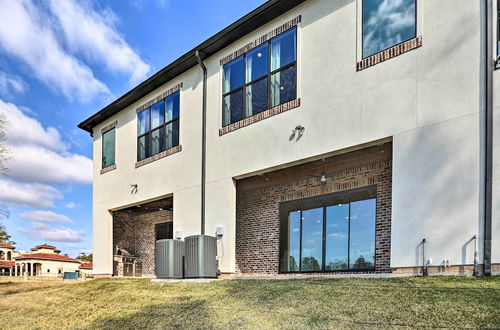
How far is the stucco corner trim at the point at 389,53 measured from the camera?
315 inches

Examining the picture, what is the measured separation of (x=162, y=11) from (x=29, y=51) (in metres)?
12.2

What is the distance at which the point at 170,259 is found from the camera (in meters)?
11.5

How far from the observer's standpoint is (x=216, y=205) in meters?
11.9

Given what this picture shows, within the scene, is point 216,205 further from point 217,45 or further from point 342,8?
point 342,8

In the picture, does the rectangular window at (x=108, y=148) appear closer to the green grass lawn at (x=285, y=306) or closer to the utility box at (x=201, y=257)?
the utility box at (x=201, y=257)

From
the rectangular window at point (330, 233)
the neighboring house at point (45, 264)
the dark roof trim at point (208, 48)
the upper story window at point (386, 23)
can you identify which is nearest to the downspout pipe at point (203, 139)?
the dark roof trim at point (208, 48)

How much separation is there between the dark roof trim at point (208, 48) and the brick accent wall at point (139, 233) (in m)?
4.74

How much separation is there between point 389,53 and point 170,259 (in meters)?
7.96

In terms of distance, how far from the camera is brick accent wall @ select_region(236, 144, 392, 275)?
32.9 ft

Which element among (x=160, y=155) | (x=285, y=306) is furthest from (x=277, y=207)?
(x=285, y=306)

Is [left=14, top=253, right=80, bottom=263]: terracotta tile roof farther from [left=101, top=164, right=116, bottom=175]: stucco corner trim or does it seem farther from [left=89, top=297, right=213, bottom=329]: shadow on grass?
[left=89, top=297, right=213, bottom=329]: shadow on grass

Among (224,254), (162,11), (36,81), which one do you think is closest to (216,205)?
(224,254)

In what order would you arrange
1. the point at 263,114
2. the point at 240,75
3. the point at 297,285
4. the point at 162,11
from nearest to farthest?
the point at 297,285, the point at 263,114, the point at 240,75, the point at 162,11

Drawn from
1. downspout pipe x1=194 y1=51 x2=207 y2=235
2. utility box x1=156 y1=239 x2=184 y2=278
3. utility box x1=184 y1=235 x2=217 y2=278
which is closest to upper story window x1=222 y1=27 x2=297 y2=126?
downspout pipe x1=194 y1=51 x2=207 y2=235
